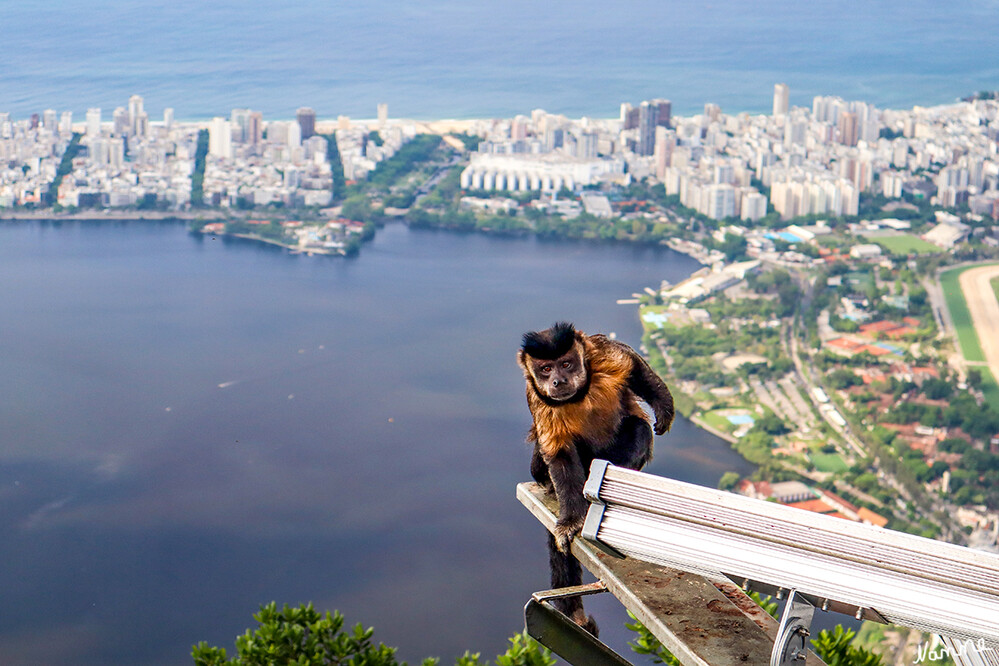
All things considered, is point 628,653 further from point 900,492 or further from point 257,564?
point 900,492

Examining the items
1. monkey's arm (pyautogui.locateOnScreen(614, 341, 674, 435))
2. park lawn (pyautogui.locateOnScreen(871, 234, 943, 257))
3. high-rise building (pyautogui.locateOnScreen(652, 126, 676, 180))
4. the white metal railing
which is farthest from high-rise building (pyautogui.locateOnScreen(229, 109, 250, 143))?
the white metal railing

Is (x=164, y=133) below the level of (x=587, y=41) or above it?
below

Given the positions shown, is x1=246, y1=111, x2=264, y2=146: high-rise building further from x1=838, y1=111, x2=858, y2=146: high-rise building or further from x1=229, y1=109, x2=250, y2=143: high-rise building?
x1=838, y1=111, x2=858, y2=146: high-rise building

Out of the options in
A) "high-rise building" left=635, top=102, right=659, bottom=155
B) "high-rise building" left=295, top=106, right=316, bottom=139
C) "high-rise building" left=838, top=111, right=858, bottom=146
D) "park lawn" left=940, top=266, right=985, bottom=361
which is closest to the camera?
"park lawn" left=940, top=266, right=985, bottom=361

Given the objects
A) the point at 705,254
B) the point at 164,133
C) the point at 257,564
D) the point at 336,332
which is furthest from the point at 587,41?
the point at 257,564

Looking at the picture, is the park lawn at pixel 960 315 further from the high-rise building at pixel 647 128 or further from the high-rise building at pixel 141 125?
the high-rise building at pixel 141 125

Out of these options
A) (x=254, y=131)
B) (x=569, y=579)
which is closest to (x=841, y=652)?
(x=569, y=579)
